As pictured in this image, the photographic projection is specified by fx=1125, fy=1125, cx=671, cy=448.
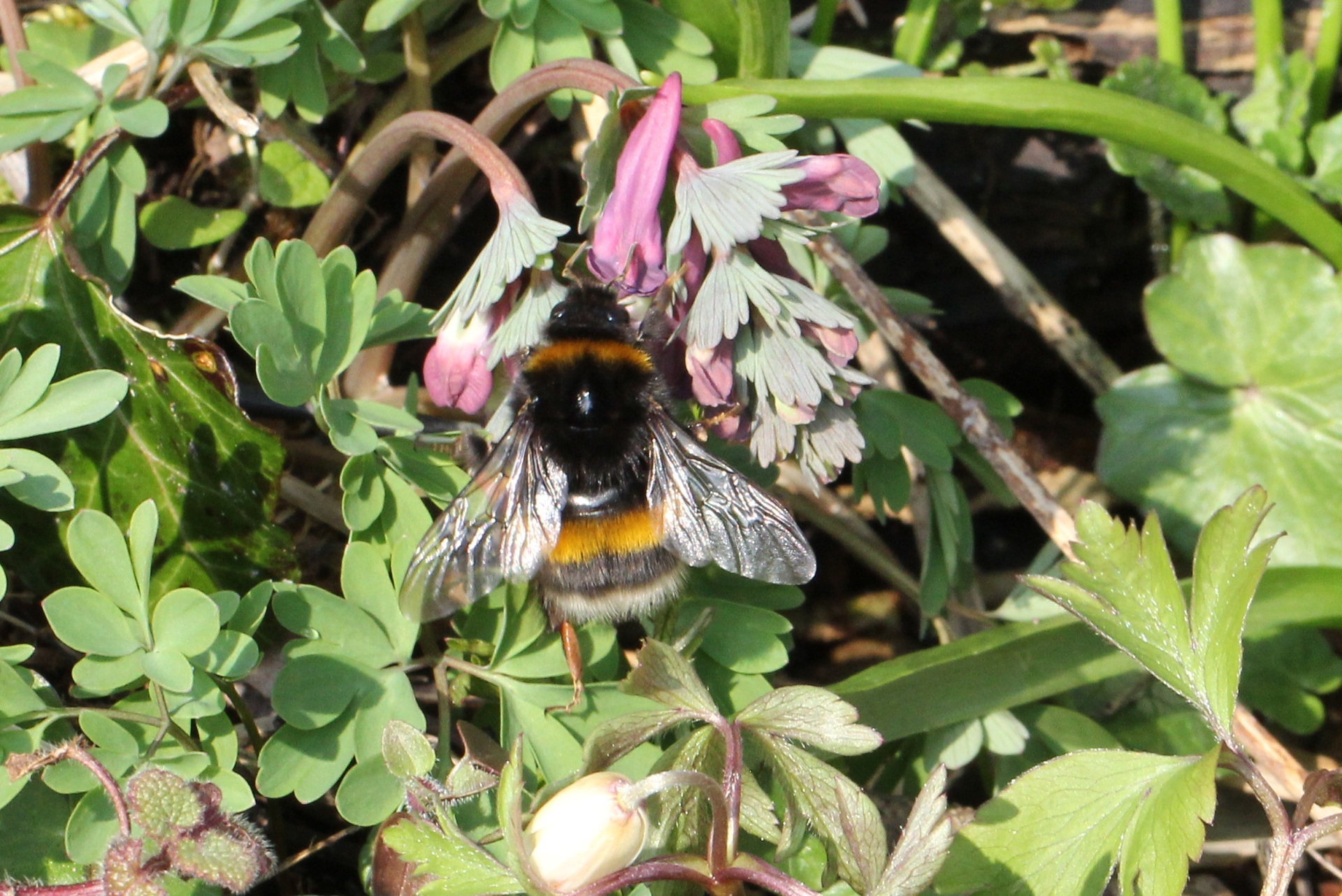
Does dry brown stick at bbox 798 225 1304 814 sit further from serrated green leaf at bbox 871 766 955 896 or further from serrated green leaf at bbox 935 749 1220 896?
serrated green leaf at bbox 871 766 955 896

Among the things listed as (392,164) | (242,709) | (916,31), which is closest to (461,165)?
(392,164)

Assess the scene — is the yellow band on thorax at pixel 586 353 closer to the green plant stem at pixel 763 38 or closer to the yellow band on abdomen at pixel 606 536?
the yellow band on abdomen at pixel 606 536

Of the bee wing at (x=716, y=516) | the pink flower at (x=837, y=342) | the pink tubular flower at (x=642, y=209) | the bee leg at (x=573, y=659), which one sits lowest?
the bee leg at (x=573, y=659)

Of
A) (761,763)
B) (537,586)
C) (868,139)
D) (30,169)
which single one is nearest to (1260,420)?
(868,139)

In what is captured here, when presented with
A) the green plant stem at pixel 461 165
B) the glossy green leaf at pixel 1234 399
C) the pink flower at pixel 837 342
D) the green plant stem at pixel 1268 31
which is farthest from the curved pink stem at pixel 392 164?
the green plant stem at pixel 1268 31

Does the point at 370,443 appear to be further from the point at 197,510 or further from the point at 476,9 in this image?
the point at 476,9

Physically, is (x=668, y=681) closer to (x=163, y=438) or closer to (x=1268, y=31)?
(x=163, y=438)
